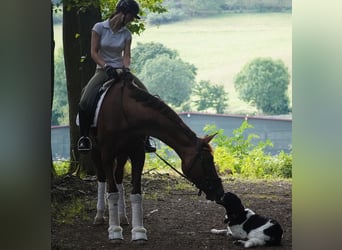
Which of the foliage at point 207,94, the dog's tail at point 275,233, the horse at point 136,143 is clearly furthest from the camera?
the foliage at point 207,94

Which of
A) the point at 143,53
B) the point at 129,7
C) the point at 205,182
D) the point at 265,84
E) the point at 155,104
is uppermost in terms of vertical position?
the point at 129,7

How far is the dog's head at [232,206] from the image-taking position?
4.58 meters

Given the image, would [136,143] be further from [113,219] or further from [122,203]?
[113,219]

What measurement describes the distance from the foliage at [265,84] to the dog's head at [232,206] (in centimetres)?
62

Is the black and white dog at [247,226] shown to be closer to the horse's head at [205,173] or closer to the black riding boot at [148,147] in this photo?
the horse's head at [205,173]

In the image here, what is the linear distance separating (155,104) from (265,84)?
0.75m

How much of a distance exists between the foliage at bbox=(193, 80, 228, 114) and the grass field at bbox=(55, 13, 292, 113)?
34mm

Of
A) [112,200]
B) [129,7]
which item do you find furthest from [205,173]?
[129,7]

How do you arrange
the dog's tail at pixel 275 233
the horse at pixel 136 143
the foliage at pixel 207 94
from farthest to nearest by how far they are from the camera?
1. the foliage at pixel 207 94
2. the horse at pixel 136 143
3. the dog's tail at pixel 275 233

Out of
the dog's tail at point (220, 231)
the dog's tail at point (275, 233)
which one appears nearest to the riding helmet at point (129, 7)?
the dog's tail at point (220, 231)

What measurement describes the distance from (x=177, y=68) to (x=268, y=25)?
0.66m

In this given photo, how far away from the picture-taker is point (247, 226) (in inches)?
179
